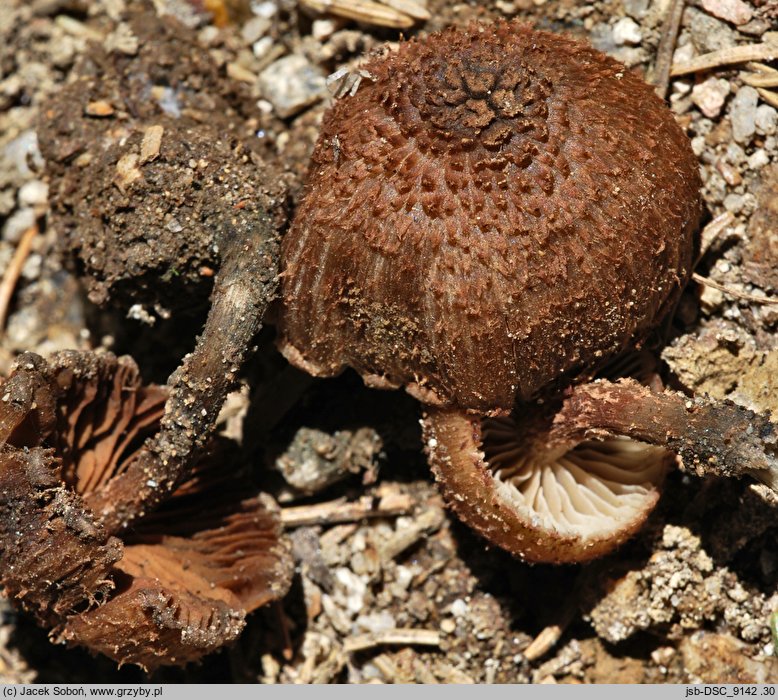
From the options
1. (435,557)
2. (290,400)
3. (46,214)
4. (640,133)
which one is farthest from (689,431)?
(46,214)

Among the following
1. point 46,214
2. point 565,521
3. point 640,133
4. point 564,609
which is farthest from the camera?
point 46,214

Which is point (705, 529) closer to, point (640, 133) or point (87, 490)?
point (640, 133)

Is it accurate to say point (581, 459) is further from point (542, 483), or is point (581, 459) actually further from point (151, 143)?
point (151, 143)

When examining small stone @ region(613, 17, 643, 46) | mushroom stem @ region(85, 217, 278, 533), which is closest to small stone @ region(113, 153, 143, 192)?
mushroom stem @ region(85, 217, 278, 533)

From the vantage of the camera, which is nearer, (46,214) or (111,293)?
(111,293)

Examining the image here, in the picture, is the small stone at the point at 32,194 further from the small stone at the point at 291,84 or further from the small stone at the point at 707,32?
the small stone at the point at 707,32
